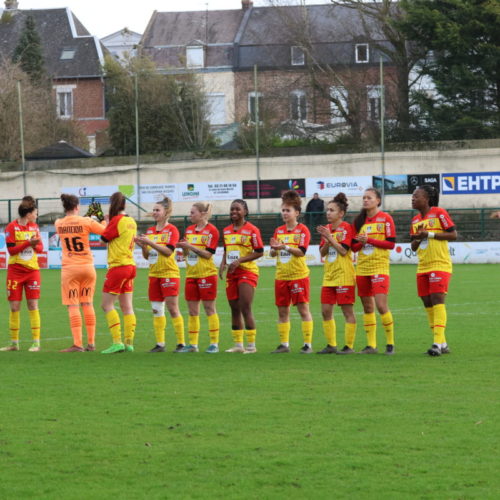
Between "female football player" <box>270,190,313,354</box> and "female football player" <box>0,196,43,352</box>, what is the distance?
3.26 m

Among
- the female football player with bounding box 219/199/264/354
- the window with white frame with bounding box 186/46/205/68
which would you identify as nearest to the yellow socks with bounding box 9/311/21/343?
the female football player with bounding box 219/199/264/354

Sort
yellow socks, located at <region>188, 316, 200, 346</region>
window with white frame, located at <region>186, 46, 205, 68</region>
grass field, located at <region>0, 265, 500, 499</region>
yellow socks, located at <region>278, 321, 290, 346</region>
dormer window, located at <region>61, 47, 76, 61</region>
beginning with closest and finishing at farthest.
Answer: grass field, located at <region>0, 265, 500, 499</region> < yellow socks, located at <region>278, 321, 290, 346</region> < yellow socks, located at <region>188, 316, 200, 346</region> < window with white frame, located at <region>186, 46, 205, 68</region> < dormer window, located at <region>61, 47, 76, 61</region>

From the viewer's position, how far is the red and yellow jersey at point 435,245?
11.1 metres

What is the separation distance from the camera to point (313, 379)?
9.71 metres

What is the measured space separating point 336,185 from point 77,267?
2497 cm

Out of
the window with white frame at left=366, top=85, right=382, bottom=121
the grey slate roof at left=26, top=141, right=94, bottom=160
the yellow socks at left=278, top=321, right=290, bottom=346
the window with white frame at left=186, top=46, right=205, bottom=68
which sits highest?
the window with white frame at left=186, top=46, right=205, bottom=68

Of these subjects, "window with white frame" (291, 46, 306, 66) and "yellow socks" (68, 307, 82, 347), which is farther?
"window with white frame" (291, 46, 306, 66)

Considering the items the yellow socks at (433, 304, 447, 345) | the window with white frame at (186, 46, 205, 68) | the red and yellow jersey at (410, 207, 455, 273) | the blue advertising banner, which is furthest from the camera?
the window with white frame at (186, 46, 205, 68)

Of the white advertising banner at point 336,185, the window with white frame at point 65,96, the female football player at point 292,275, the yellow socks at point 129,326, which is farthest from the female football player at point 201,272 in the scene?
the window with white frame at point 65,96

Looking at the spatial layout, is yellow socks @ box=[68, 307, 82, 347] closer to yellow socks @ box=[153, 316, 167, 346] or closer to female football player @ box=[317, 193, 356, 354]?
yellow socks @ box=[153, 316, 167, 346]

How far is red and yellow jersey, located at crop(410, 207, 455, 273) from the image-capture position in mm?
11141

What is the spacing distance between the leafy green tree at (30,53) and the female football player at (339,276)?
48133 millimetres

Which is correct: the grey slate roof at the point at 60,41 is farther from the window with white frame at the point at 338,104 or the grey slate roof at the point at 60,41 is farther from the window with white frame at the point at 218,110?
the window with white frame at the point at 338,104

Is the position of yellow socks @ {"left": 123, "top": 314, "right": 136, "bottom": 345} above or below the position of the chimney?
below
